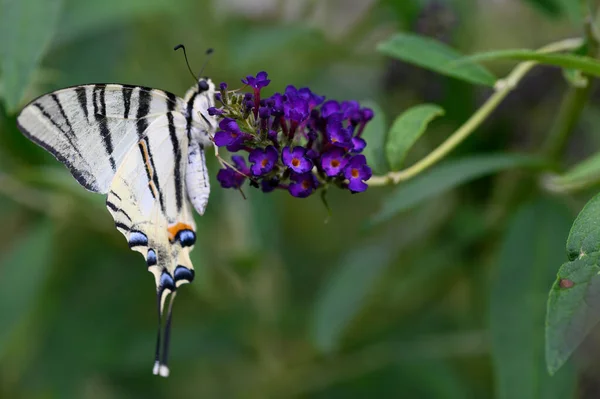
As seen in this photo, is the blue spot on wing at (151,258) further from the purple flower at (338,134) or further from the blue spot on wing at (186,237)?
the purple flower at (338,134)

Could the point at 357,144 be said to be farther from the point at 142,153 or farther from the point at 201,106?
the point at 142,153

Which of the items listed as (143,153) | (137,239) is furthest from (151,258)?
(143,153)

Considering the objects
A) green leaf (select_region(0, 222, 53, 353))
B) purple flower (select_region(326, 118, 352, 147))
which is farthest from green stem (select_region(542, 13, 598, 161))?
green leaf (select_region(0, 222, 53, 353))

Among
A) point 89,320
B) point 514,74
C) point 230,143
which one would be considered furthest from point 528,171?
point 89,320

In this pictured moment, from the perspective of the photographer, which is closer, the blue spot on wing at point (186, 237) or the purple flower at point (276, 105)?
the purple flower at point (276, 105)

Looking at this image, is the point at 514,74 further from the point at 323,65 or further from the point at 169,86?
the point at 169,86

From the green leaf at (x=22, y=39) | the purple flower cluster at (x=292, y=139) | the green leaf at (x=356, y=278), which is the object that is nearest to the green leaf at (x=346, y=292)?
the green leaf at (x=356, y=278)

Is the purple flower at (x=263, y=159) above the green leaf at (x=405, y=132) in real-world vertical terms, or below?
below

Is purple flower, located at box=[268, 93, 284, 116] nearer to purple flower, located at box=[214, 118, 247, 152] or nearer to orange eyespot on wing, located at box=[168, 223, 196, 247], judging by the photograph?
purple flower, located at box=[214, 118, 247, 152]
